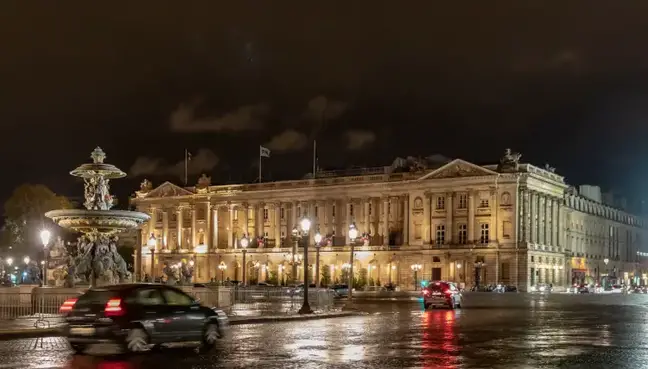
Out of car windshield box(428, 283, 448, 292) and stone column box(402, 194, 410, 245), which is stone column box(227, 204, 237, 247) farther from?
car windshield box(428, 283, 448, 292)

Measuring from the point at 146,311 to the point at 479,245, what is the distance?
103m

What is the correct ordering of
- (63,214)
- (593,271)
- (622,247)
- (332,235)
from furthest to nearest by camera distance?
(622,247) → (593,271) → (332,235) → (63,214)

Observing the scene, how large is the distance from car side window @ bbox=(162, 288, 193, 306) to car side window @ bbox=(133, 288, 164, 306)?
18cm

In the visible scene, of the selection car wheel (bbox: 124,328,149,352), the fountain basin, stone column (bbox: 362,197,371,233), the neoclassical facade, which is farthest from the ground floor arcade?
car wheel (bbox: 124,328,149,352)

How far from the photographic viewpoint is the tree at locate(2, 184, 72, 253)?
340 feet

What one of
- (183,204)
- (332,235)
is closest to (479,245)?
(332,235)

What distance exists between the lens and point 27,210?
10512 cm

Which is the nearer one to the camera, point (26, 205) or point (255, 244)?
point (26, 205)

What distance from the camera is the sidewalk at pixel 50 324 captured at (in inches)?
1008

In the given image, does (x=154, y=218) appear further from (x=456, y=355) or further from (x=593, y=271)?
(x=456, y=355)

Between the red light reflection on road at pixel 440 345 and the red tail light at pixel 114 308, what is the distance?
6.41 meters

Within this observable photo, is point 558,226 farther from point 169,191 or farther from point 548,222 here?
point 169,191

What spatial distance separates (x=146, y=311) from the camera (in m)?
19.8

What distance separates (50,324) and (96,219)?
11306mm
